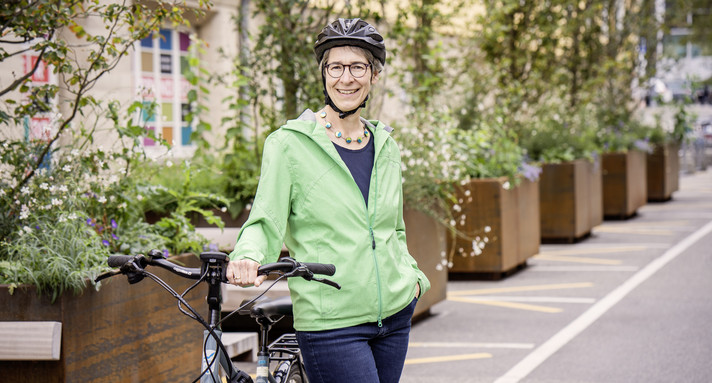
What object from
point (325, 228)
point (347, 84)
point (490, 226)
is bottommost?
point (490, 226)

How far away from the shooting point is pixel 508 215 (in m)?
10.8

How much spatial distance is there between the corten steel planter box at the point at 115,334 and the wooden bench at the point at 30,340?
0.21ft

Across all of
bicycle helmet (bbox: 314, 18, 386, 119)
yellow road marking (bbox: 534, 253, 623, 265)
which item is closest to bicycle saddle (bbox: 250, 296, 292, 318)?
bicycle helmet (bbox: 314, 18, 386, 119)

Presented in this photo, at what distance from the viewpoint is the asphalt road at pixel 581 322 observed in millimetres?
6766

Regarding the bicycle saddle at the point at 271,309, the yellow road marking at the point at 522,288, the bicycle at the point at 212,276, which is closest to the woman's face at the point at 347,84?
the bicycle at the point at 212,276

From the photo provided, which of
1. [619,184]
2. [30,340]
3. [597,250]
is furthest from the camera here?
[619,184]

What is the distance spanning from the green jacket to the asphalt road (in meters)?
3.48

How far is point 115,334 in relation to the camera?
4.93 m

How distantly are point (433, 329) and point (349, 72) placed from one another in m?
5.23

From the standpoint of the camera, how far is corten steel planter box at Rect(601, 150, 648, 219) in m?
17.0

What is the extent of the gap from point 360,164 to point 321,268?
1.87ft

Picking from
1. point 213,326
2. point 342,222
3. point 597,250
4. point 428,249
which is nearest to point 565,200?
point 597,250

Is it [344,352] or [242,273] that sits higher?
[242,273]

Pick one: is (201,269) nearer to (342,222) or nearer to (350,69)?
(342,222)
